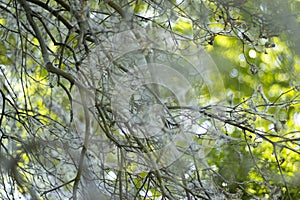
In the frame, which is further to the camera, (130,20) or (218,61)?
(218,61)

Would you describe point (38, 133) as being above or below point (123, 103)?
above

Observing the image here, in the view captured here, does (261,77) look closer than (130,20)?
No

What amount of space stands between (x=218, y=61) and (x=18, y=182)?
4.03ft

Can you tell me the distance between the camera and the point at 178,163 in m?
1.36

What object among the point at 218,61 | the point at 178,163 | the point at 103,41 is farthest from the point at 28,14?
the point at 218,61

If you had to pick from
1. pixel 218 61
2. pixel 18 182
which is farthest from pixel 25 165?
pixel 218 61

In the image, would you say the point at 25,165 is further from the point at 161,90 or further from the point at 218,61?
the point at 218,61

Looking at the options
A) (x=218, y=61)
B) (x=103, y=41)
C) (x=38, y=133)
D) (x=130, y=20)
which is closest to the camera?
(x=130, y=20)

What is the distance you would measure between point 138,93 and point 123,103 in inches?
1.8

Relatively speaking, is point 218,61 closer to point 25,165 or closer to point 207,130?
point 25,165

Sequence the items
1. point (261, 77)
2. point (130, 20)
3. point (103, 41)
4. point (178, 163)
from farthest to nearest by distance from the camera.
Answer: point (261, 77) → point (178, 163) → point (103, 41) → point (130, 20)

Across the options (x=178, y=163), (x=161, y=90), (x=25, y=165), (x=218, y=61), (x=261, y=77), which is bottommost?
(x=178, y=163)

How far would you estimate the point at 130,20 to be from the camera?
1111mm

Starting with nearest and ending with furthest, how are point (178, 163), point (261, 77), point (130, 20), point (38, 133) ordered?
point (130, 20) → point (178, 163) → point (38, 133) → point (261, 77)
